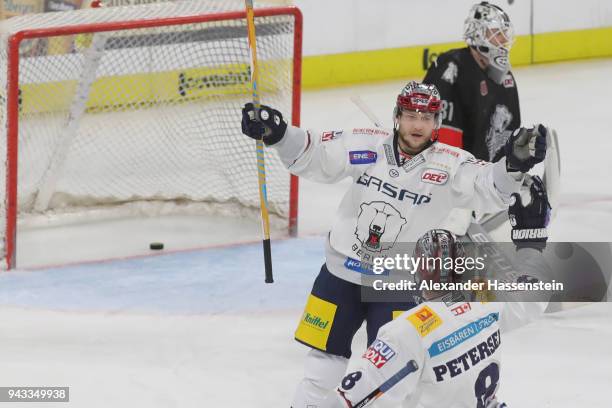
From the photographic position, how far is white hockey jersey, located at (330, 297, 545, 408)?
3.14m

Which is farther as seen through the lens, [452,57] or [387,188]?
[452,57]

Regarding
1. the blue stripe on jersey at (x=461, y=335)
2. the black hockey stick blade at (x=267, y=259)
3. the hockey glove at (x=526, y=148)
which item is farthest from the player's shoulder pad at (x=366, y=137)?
the black hockey stick blade at (x=267, y=259)

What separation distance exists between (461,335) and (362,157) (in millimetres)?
989

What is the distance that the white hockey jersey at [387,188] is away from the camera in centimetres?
394

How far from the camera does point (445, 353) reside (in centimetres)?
314

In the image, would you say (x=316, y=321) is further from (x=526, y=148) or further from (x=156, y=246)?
(x=156, y=246)

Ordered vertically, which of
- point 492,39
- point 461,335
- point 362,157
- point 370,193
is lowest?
point 461,335

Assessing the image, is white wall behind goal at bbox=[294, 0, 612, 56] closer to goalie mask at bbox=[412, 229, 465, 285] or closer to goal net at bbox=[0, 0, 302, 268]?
goal net at bbox=[0, 0, 302, 268]

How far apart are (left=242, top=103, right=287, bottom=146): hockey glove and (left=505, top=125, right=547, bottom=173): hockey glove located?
2.40 feet

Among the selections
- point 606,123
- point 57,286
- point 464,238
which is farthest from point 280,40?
point 606,123

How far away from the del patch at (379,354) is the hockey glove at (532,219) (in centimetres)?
51

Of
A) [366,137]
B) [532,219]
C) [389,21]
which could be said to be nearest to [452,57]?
[366,137]

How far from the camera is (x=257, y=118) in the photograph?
4.09 metres

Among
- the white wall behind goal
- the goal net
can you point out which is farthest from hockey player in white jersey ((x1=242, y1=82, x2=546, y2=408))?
the white wall behind goal
